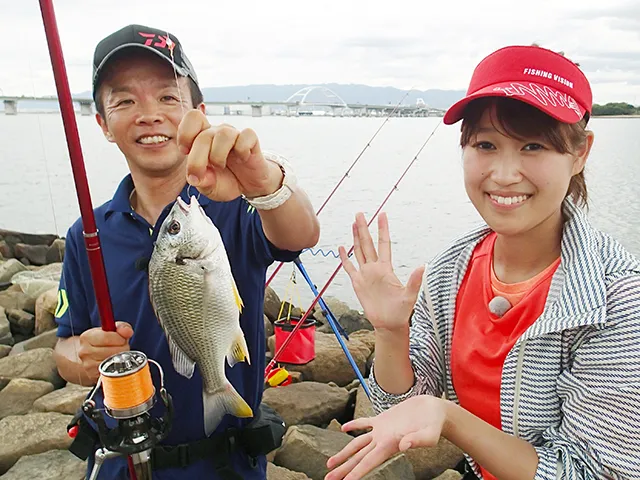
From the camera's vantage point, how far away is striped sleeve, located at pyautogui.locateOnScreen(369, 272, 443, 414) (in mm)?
1976

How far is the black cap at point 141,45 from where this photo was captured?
1945 mm

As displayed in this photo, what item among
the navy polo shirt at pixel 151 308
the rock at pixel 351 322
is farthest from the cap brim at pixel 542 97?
the rock at pixel 351 322

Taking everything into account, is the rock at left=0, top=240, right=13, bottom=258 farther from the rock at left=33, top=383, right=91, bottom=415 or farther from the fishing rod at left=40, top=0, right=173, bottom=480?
the fishing rod at left=40, top=0, right=173, bottom=480

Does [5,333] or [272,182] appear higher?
[272,182]

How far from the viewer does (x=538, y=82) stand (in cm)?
169

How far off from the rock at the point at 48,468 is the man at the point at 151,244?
1.77 meters

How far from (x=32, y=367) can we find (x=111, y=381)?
4062mm

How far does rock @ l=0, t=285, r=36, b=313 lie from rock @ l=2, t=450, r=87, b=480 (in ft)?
12.6

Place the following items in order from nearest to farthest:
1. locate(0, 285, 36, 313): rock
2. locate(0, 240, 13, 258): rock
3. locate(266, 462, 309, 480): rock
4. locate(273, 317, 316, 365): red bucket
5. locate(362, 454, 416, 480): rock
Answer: locate(362, 454, 416, 480): rock → locate(266, 462, 309, 480): rock → locate(273, 317, 316, 365): red bucket → locate(0, 285, 36, 313): rock → locate(0, 240, 13, 258): rock

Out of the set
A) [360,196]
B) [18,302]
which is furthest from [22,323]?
[360,196]

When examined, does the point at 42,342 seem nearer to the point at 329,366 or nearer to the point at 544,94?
the point at 329,366

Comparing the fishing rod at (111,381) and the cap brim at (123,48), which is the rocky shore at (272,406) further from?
the cap brim at (123,48)

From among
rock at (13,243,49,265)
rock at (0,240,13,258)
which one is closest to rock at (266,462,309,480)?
rock at (13,243,49,265)

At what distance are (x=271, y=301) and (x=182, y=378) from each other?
15.9 feet
